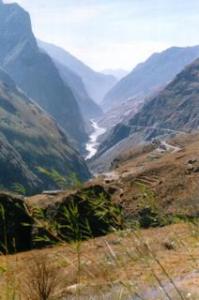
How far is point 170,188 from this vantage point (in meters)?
28.7

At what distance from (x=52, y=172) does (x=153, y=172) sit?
1267 inches

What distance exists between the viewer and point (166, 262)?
13.3 meters

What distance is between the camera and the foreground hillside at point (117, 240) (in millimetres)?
3834

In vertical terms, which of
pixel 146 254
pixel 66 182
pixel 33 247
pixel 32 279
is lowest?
pixel 33 247

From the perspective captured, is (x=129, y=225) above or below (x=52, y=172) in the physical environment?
below

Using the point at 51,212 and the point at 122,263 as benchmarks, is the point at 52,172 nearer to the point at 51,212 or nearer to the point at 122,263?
the point at 122,263

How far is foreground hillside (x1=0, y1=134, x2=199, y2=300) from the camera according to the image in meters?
3.83

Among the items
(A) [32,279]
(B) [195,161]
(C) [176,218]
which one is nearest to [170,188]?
(B) [195,161]

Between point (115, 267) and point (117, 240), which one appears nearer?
point (115, 267)

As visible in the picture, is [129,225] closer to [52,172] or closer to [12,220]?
[52,172]

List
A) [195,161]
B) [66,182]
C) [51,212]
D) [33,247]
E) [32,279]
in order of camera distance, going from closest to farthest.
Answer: [66,182]
[32,279]
[33,247]
[51,212]
[195,161]

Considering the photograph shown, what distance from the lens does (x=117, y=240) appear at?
6148mm

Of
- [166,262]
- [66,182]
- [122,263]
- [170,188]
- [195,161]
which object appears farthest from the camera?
[195,161]

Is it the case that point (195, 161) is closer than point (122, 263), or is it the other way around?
point (122, 263)
